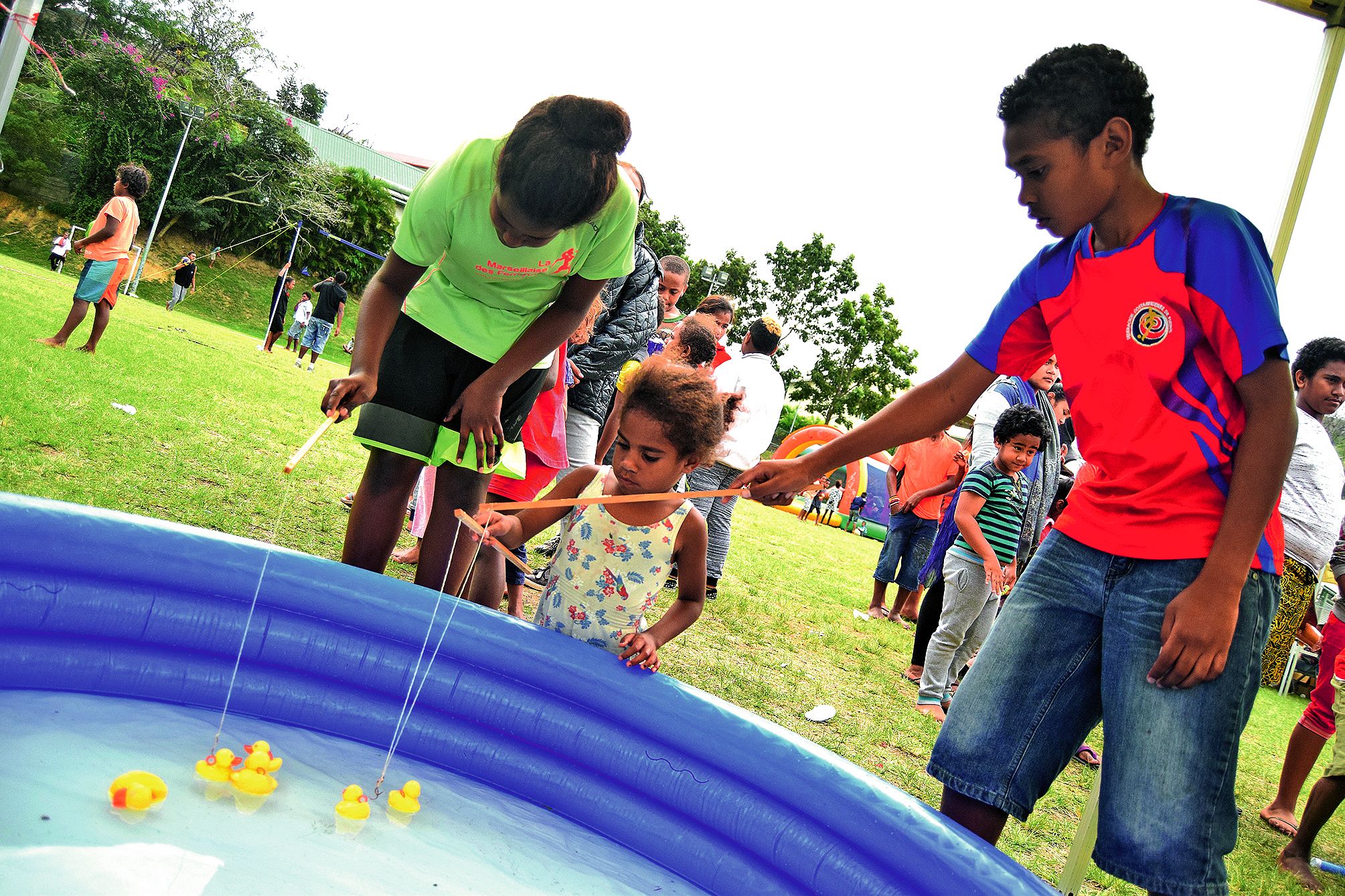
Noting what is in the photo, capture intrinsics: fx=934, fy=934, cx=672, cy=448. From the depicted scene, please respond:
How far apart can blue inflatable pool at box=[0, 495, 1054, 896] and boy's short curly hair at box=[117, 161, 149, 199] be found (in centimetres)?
603

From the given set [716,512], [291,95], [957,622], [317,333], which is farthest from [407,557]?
[291,95]

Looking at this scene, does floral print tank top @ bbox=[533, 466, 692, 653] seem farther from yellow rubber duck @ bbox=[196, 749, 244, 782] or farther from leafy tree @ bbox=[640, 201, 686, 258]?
leafy tree @ bbox=[640, 201, 686, 258]

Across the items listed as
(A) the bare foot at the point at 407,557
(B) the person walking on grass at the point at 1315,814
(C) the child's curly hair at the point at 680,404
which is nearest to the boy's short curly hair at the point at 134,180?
(A) the bare foot at the point at 407,557

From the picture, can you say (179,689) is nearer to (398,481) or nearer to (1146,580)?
(398,481)

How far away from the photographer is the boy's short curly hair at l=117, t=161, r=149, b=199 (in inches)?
274

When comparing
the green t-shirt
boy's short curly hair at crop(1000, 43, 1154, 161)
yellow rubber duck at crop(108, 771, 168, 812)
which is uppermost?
boy's short curly hair at crop(1000, 43, 1154, 161)

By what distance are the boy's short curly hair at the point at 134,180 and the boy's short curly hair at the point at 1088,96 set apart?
7.10 meters

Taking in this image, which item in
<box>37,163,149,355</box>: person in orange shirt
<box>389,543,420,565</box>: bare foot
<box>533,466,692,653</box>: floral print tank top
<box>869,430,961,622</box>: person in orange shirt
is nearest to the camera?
<box>533,466,692,653</box>: floral print tank top

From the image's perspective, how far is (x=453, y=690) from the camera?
2.16 meters

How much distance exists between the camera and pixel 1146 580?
151 centimetres

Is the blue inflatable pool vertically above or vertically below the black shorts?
below

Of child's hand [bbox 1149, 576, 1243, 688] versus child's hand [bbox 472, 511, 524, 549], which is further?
child's hand [bbox 472, 511, 524, 549]

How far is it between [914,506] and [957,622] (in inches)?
70.2

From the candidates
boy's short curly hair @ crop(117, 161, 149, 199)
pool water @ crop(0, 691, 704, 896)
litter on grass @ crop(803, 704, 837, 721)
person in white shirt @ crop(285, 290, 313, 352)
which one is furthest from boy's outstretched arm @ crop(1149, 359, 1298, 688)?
person in white shirt @ crop(285, 290, 313, 352)
